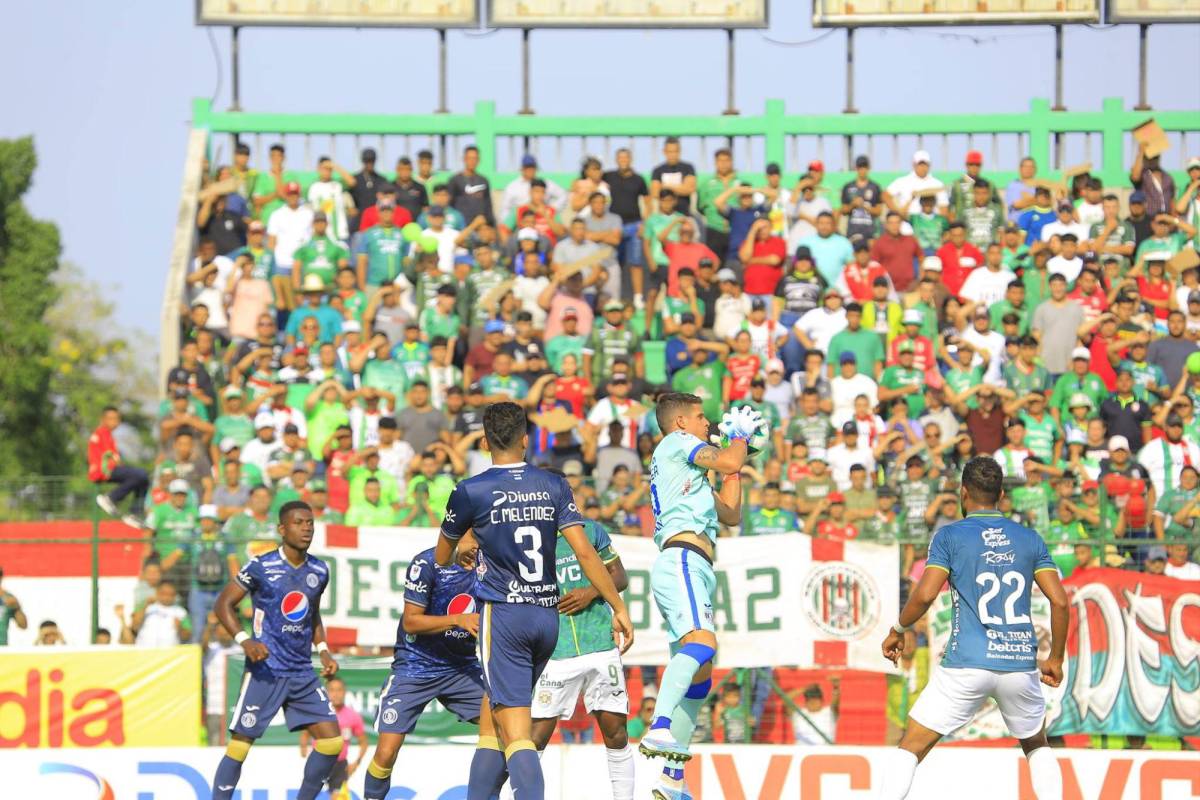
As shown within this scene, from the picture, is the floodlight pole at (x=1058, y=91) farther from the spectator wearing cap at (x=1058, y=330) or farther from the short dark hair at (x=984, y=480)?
the short dark hair at (x=984, y=480)

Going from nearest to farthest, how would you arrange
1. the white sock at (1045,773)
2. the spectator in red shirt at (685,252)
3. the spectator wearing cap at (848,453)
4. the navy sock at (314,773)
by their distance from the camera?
the white sock at (1045,773), the navy sock at (314,773), the spectator wearing cap at (848,453), the spectator in red shirt at (685,252)

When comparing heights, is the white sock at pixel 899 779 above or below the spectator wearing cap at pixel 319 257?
below

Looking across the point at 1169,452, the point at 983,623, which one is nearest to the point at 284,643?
the point at 983,623

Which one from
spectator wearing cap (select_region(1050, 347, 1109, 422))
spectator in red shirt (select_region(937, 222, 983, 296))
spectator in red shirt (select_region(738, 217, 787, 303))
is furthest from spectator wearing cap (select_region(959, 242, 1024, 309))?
spectator in red shirt (select_region(738, 217, 787, 303))

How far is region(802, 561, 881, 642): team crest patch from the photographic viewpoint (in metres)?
16.6

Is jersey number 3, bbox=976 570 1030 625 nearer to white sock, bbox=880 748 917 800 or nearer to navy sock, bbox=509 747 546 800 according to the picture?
white sock, bbox=880 748 917 800

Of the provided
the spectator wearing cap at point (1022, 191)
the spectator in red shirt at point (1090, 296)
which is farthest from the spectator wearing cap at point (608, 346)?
the spectator wearing cap at point (1022, 191)

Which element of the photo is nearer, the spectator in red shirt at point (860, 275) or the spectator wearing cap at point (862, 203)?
the spectator in red shirt at point (860, 275)

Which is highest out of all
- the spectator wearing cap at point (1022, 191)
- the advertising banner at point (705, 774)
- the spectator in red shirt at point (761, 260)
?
the spectator wearing cap at point (1022, 191)

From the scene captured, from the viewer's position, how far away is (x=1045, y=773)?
1113 centimetres

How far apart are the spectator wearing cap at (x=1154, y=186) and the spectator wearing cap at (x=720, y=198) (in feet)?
17.8

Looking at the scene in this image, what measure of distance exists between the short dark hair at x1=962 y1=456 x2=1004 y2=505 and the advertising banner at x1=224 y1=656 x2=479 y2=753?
703cm

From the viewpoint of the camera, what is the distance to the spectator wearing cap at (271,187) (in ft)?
79.2

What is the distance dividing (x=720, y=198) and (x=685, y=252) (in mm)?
1241
